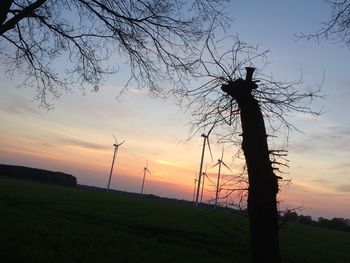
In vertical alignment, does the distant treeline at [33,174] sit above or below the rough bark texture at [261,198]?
above

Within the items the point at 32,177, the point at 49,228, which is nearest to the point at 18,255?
the point at 49,228

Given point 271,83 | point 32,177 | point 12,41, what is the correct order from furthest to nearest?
point 32,177 → point 12,41 → point 271,83

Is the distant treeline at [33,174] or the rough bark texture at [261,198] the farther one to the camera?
the distant treeline at [33,174]

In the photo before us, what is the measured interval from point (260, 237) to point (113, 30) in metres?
8.38

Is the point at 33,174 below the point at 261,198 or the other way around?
the other way around

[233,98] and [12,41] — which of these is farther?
[12,41]

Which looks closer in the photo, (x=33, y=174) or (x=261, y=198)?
(x=261, y=198)

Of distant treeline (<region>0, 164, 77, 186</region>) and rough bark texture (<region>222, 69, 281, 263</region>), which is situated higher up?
distant treeline (<region>0, 164, 77, 186</region>)

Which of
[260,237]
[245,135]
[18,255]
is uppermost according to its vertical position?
[245,135]

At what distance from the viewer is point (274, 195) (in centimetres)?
607

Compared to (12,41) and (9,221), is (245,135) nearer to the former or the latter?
(12,41)

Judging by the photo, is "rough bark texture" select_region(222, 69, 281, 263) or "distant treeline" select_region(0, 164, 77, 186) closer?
"rough bark texture" select_region(222, 69, 281, 263)

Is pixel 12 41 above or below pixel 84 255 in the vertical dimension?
above

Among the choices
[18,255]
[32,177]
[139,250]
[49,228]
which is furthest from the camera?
[32,177]
